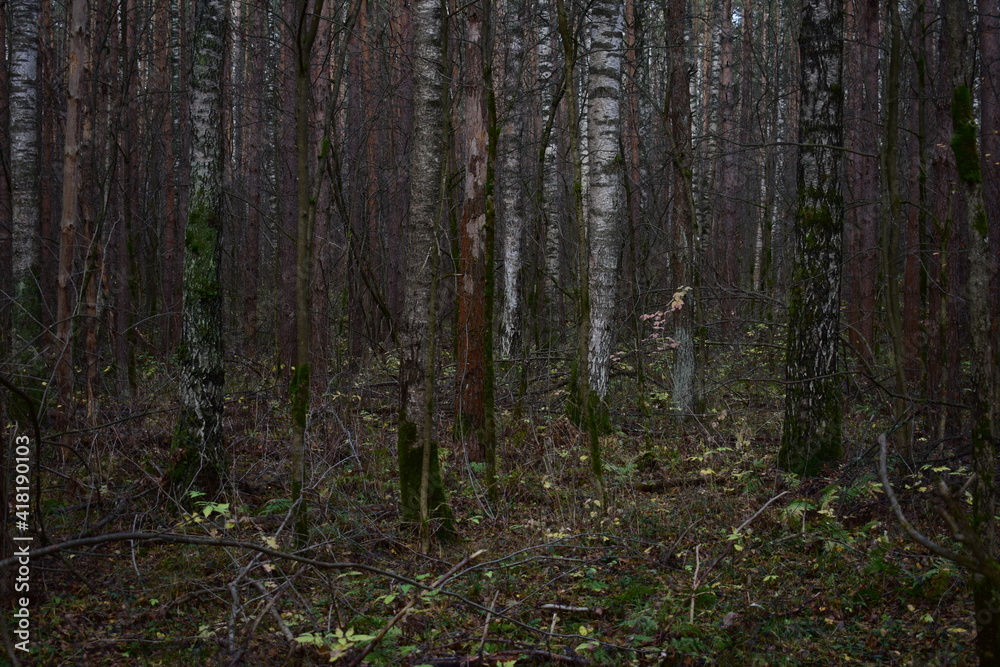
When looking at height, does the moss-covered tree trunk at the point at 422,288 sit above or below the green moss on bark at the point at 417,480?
above

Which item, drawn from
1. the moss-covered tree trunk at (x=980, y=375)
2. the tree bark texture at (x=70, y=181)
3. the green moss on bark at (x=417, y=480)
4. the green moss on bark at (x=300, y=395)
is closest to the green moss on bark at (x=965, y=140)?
the moss-covered tree trunk at (x=980, y=375)

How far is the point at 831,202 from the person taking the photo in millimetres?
6582

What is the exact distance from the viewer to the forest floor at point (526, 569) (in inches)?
155

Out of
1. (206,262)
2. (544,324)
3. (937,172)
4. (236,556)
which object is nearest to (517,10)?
(544,324)

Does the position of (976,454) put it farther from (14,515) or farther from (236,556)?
(14,515)

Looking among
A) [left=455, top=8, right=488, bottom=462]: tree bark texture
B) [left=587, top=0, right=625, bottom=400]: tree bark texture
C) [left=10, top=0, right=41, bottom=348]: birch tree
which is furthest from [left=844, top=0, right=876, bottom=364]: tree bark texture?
[left=10, top=0, right=41, bottom=348]: birch tree

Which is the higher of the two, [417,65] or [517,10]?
[517,10]

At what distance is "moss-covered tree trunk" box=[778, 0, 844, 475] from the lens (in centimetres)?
657

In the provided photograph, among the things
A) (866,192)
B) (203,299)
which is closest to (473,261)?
(203,299)

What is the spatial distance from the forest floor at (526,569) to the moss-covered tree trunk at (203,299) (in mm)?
403

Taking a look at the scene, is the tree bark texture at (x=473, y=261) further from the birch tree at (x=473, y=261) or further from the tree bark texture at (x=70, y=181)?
the tree bark texture at (x=70, y=181)

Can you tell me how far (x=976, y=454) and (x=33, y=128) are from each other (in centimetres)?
1028

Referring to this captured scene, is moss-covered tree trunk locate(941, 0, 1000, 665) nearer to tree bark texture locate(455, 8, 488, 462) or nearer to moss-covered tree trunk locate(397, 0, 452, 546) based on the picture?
moss-covered tree trunk locate(397, 0, 452, 546)

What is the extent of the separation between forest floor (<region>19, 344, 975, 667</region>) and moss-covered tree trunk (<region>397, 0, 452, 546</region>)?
1.41 feet
